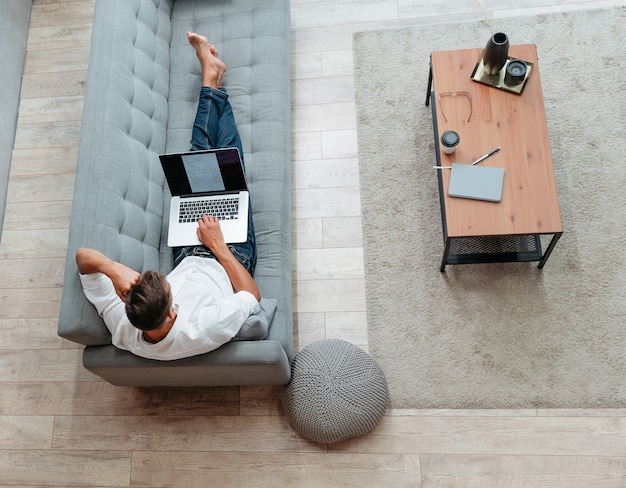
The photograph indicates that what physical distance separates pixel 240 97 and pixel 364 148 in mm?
648

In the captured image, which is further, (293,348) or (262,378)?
(293,348)

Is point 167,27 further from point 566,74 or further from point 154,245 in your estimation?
point 566,74

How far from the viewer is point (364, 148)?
111 inches

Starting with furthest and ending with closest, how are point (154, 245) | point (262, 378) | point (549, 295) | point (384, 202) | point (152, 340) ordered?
1. point (384, 202)
2. point (549, 295)
3. point (154, 245)
4. point (262, 378)
5. point (152, 340)

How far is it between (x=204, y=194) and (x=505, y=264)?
134 centimetres

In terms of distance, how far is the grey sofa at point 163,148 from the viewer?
6.64 ft

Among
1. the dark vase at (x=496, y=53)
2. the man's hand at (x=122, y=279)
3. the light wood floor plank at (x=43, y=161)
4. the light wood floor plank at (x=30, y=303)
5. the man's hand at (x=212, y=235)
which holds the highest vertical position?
the dark vase at (x=496, y=53)

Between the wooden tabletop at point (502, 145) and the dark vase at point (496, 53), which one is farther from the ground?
the dark vase at point (496, 53)

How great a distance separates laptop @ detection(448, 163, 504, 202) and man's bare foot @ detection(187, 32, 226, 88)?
111 cm

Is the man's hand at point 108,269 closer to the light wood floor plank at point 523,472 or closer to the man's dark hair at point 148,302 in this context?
the man's dark hair at point 148,302

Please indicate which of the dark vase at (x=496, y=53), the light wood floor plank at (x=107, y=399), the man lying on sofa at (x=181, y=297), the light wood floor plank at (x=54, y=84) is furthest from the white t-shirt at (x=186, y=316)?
the light wood floor plank at (x=54, y=84)

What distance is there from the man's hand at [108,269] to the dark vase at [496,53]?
162 centimetres

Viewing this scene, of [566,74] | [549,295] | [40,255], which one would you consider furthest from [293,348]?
[566,74]

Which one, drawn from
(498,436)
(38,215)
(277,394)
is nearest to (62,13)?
(38,215)
